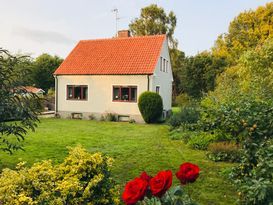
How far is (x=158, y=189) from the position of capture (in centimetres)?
271

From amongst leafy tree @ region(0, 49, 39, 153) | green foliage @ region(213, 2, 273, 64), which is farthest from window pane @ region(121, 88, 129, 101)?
green foliage @ region(213, 2, 273, 64)

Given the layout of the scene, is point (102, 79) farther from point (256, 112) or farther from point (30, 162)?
point (256, 112)

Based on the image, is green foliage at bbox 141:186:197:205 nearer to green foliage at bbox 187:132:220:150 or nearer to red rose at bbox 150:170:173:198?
red rose at bbox 150:170:173:198

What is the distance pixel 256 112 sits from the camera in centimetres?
699

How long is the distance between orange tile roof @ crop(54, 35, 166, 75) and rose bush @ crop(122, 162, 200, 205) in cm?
1706

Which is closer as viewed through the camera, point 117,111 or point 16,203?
point 16,203

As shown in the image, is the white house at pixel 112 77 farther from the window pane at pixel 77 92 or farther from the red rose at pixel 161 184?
the red rose at pixel 161 184

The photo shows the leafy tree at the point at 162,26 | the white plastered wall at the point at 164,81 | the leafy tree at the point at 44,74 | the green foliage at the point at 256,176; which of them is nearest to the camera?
the green foliage at the point at 256,176

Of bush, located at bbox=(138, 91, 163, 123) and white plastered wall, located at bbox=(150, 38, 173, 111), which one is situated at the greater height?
white plastered wall, located at bbox=(150, 38, 173, 111)

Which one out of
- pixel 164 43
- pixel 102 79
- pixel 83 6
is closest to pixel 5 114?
pixel 83 6

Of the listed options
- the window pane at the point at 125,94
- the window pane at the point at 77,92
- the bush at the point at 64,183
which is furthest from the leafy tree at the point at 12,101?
the window pane at the point at 77,92

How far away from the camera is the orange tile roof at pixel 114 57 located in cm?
2103

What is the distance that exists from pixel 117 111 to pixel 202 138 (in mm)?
10601

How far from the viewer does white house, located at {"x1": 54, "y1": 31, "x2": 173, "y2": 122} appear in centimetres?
2059
